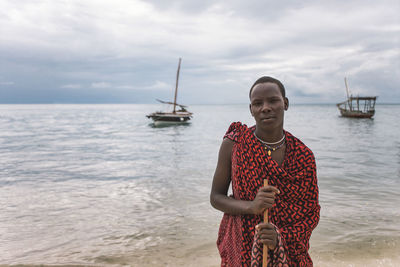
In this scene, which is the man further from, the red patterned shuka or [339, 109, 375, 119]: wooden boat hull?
[339, 109, 375, 119]: wooden boat hull

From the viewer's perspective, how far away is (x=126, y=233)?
18.9 feet

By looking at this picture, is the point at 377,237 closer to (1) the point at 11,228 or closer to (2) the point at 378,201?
(2) the point at 378,201

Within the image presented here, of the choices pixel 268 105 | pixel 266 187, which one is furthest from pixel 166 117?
pixel 266 187

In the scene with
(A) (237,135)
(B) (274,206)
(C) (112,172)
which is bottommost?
(C) (112,172)

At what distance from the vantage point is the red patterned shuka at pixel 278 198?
5.77 ft

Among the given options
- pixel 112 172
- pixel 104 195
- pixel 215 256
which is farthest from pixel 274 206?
pixel 112 172

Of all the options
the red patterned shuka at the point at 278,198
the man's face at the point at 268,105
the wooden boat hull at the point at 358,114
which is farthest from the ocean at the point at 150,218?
the wooden boat hull at the point at 358,114

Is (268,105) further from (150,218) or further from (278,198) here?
(150,218)

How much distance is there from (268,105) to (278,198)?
513 millimetres

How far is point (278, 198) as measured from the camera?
1.77 meters

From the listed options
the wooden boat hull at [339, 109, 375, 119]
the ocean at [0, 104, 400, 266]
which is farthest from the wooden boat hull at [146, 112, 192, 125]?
the ocean at [0, 104, 400, 266]

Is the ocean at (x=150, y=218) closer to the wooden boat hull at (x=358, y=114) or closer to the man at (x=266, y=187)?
the man at (x=266, y=187)

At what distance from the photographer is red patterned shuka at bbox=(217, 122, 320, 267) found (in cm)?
176

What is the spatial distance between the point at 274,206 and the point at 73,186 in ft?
30.4
